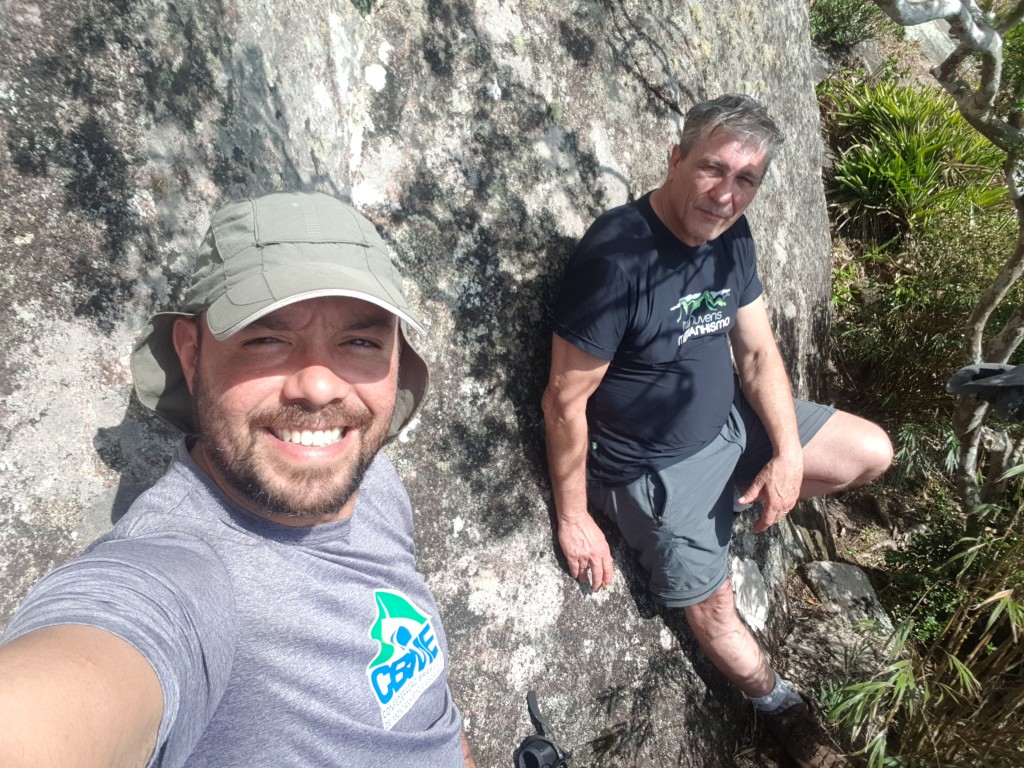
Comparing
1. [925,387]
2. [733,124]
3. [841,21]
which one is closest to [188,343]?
[733,124]

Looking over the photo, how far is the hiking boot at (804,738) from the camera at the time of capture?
10.3 ft

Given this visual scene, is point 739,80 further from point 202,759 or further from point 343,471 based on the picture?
point 202,759

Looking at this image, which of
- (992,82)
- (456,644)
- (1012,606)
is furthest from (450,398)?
(992,82)

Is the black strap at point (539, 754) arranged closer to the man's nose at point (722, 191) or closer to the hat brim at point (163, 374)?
the hat brim at point (163, 374)

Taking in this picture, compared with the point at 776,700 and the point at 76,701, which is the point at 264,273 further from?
the point at 776,700

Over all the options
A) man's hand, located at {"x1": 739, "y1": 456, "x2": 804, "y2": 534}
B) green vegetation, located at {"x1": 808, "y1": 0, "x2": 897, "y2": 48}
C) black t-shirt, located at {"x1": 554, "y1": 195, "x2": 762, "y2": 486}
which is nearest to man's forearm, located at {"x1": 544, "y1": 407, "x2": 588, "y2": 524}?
black t-shirt, located at {"x1": 554, "y1": 195, "x2": 762, "y2": 486}

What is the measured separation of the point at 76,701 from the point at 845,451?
3318 mm

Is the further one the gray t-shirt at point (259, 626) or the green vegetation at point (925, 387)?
the green vegetation at point (925, 387)

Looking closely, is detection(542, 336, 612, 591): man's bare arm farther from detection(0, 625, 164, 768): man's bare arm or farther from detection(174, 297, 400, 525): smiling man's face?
detection(0, 625, 164, 768): man's bare arm

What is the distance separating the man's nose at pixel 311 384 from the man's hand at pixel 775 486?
225 centimetres

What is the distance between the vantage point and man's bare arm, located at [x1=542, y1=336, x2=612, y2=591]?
8.25 feet

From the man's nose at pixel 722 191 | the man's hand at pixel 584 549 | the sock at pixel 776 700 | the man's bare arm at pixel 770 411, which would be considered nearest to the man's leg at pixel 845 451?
the man's bare arm at pixel 770 411

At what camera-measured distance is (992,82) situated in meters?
3.05

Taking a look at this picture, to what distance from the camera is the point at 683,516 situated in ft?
9.29
